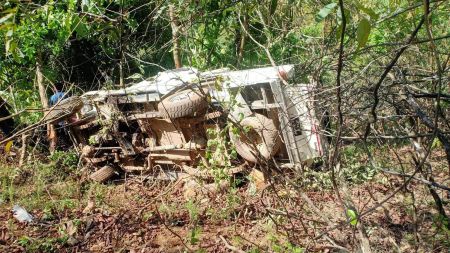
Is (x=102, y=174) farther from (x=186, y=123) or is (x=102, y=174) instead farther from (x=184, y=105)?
(x=184, y=105)

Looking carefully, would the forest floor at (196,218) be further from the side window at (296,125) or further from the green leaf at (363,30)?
the green leaf at (363,30)

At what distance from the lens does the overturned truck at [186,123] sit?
17.8 feet

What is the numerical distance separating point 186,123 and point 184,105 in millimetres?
475

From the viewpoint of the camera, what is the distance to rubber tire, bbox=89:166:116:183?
7.48 metres

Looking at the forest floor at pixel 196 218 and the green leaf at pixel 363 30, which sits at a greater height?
the green leaf at pixel 363 30

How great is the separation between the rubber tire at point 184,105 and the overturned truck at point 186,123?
13 mm

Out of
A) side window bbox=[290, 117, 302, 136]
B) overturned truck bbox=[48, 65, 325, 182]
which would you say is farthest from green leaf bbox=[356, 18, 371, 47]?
side window bbox=[290, 117, 302, 136]

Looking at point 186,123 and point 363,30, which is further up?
point 363,30

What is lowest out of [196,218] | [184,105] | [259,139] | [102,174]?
[196,218]

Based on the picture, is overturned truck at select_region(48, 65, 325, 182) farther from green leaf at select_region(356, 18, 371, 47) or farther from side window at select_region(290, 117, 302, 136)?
green leaf at select_region(356, 18, 371, 47)

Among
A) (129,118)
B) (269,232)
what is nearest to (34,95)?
(129,118)

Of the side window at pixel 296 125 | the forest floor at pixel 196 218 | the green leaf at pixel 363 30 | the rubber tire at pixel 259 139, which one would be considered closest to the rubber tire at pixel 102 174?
the forest floor at pixel 196 218

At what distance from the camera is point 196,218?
17.9 ft

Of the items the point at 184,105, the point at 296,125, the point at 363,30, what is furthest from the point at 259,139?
the point at 363,30
